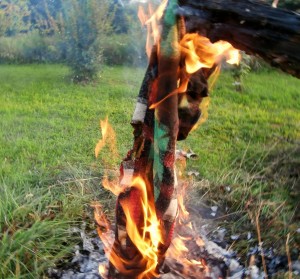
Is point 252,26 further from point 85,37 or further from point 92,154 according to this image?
point 85,37

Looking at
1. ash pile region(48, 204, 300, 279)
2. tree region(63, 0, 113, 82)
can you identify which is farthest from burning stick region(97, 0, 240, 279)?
tree region(63, 0, 113, 82)

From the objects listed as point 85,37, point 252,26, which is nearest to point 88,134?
point 85,37

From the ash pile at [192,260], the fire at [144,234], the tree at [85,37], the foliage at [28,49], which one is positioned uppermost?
the fire at [144,234]

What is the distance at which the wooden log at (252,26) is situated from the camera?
1772mm

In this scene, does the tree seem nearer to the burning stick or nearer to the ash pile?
the ash pile

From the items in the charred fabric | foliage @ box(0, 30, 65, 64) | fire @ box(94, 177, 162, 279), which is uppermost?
the charred fabric

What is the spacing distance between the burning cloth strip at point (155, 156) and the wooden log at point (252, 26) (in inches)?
4.1

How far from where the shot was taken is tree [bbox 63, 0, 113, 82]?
23.8 ft

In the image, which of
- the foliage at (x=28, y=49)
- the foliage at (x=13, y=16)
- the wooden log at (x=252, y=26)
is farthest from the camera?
the foliage at (x=13, y=16)

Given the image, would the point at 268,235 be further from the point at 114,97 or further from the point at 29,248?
the point at 114,97

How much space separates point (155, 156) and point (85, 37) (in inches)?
216

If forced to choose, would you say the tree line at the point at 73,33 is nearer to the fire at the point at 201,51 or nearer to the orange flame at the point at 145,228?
the orange flame at the point at 145,228

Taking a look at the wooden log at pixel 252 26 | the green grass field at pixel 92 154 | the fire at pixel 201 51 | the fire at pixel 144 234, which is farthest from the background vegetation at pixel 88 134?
the wooden log at pixel 252 26

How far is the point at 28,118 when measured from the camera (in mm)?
5633
